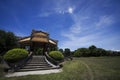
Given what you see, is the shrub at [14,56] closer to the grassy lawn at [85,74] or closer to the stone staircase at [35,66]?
the stone staircase at [35,66]

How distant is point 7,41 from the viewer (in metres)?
29.2

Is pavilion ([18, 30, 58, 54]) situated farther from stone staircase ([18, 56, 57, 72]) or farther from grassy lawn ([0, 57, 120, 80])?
grassy lawn ([0, 57, 120, 80])

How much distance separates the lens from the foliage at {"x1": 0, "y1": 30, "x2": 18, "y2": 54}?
2792 cm

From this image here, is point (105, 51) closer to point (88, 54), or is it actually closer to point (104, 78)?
point (88, 54)

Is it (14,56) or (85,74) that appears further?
(14,56)

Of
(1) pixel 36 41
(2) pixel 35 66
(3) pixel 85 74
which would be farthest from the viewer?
(1) pixel 36 41

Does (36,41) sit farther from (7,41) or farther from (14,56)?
(7,41)

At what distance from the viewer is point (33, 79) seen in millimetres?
8258

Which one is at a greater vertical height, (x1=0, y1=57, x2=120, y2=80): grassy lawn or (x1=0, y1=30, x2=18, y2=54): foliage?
(x1=0, y1=30, x2=18, y2=54): foliage

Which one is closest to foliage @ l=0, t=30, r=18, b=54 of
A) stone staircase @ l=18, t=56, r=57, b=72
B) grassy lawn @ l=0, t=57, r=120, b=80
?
stone staircase @ l=18, t=56, r=57, b=72

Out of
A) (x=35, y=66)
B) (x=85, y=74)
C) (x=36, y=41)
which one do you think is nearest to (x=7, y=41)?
(x=36, y=41)

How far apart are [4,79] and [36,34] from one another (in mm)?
12325

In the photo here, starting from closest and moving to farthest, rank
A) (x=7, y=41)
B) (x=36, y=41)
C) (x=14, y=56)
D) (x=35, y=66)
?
(x=35, y=66), (x=14, y=56), (x=36, y=41), (x=7, y=41)

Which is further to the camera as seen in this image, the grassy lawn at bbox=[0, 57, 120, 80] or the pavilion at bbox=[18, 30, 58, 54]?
the pavilion at bbox=[18, 30, 58, 54]
